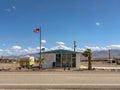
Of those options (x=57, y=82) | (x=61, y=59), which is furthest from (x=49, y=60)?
(x=57, y=82)

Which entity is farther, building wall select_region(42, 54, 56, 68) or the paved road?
building wall select_region(42, 54, 56, 68)

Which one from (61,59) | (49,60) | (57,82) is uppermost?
(61,59)

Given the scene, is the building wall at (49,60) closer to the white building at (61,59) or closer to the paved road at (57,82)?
the white building at (61,59)

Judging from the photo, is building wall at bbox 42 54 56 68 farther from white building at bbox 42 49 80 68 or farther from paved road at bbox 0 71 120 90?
paved road at bbox 0 71 120 90

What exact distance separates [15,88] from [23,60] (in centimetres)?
3351

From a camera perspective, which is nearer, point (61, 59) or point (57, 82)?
point (57, 82)

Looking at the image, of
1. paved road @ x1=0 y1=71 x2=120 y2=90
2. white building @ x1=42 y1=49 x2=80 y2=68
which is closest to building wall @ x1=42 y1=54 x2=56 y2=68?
white building @ x1=42 y1=49 x2=80 y2=68

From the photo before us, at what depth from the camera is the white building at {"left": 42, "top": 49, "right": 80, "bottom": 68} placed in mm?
42469

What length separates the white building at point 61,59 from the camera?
139 feet

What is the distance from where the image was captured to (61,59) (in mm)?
42562

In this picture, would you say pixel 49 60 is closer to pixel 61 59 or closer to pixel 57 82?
pixel 61 59

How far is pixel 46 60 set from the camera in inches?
1678

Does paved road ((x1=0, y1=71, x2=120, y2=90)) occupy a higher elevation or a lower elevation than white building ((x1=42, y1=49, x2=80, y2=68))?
lower

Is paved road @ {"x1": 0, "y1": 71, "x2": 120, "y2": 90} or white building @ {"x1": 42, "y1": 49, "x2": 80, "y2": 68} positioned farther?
white building @ {"x1": 42, "y1": 49, "x2": 80, "y2": 68}
